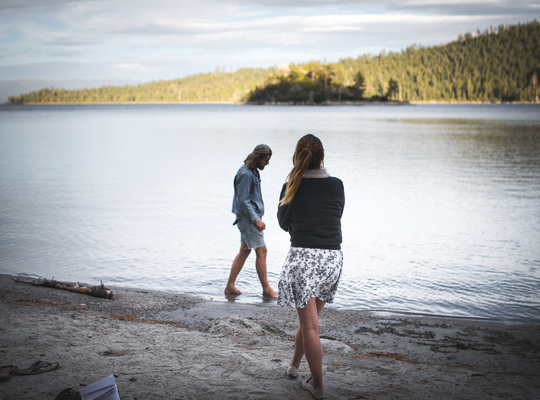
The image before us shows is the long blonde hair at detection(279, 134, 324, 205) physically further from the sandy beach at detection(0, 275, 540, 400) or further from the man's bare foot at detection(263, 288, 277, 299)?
the man's bare foot at detection(263, 288, 277, 299)

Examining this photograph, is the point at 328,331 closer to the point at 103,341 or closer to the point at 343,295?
the point at 343,295

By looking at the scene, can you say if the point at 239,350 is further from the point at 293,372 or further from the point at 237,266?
the point at 237,266

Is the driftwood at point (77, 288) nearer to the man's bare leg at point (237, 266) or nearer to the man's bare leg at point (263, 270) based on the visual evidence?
the man's bare leg at point (237, 266)

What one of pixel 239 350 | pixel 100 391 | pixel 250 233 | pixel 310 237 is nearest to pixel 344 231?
pixel 250 233

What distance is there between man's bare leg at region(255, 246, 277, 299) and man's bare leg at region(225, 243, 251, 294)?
7.6 inches

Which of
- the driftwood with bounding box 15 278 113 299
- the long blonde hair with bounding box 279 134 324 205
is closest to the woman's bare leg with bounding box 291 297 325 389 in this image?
the long blonde hair with bounding box 279 134 324 205

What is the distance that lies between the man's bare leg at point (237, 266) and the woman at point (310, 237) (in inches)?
130

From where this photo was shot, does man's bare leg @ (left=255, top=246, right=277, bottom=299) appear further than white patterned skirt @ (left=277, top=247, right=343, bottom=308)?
Yes

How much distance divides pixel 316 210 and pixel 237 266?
365 cm

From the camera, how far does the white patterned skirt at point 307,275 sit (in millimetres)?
3684

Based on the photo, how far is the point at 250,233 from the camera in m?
6.79

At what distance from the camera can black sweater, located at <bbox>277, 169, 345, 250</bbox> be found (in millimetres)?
3703

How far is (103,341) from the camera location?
4.84 m

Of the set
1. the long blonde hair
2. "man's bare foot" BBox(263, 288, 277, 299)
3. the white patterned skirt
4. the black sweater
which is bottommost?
"man's bare foot" BBox(263, 288, 277, 299)
